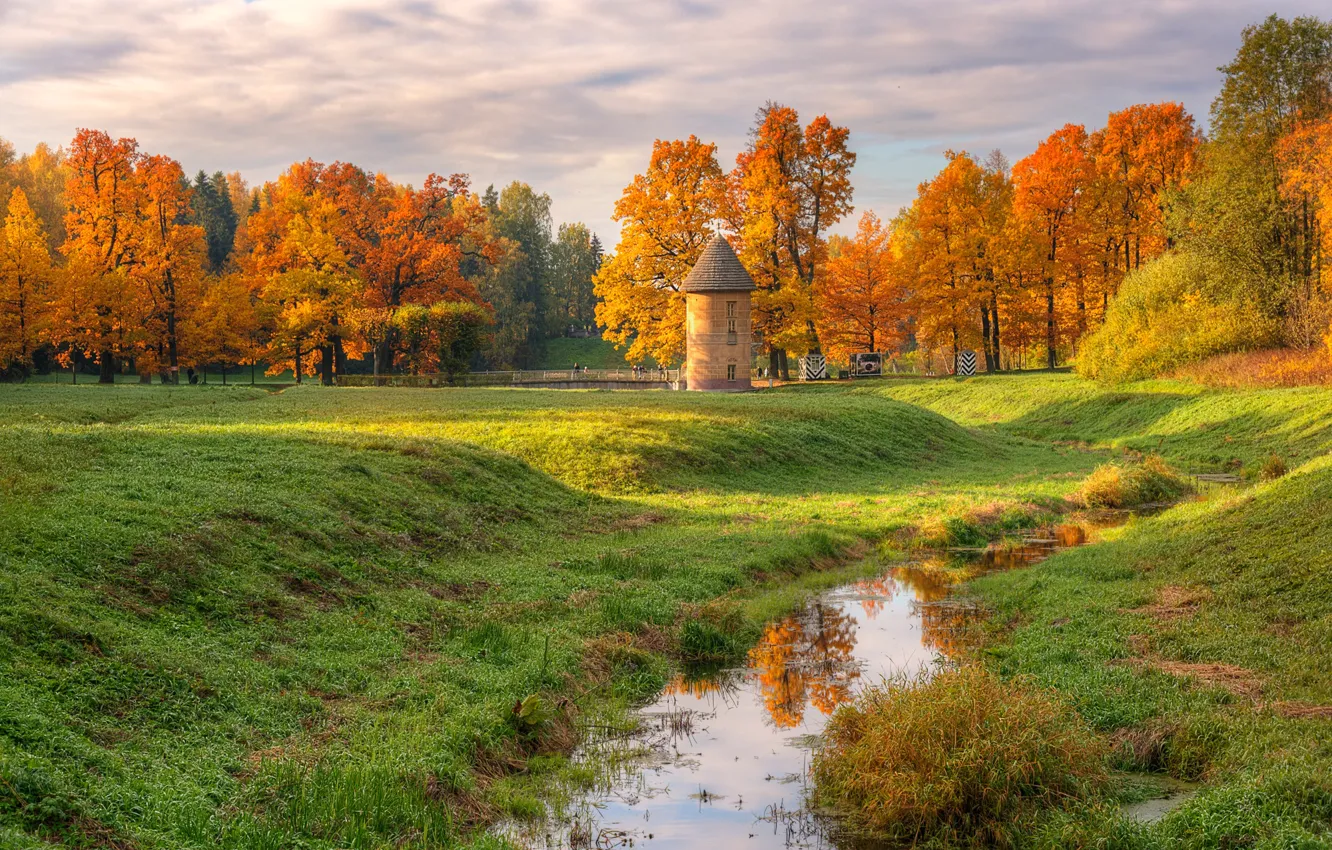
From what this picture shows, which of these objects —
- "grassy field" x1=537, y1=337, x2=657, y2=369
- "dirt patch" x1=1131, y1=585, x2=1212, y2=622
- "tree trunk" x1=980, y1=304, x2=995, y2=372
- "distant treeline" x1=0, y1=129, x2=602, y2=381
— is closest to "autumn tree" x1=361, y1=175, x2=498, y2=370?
"distant treeline" x1=0, y1=129, x2=602, y2=381

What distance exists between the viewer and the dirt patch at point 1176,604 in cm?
1463

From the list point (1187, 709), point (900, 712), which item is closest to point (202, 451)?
point (900, 712)

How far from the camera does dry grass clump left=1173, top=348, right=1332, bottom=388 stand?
131 ft

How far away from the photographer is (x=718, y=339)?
5631cm

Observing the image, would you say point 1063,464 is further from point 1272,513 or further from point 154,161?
point 154,161

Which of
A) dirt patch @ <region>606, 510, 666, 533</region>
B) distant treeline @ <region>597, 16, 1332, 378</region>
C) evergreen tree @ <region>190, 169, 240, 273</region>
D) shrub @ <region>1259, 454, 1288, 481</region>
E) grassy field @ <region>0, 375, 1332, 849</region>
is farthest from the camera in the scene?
evergreen tree @ <region>190, 169, 240, 273</region>

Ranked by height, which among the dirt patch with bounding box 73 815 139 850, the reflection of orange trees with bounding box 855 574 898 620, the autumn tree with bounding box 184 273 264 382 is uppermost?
the autumn tree with bounding box 184 273 264 382

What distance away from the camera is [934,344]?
214 ft

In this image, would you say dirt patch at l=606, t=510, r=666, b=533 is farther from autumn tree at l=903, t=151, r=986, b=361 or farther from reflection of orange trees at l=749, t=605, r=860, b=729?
autumn tree at l=903, t=151, r=986, b=361

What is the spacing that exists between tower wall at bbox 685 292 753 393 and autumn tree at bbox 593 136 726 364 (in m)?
4.27

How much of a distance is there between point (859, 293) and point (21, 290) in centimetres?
4646

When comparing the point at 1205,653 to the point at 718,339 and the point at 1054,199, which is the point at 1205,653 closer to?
the point at 718,339

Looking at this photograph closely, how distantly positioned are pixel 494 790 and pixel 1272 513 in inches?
576

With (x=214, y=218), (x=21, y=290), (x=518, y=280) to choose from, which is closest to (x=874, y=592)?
(x=21, y=290)
